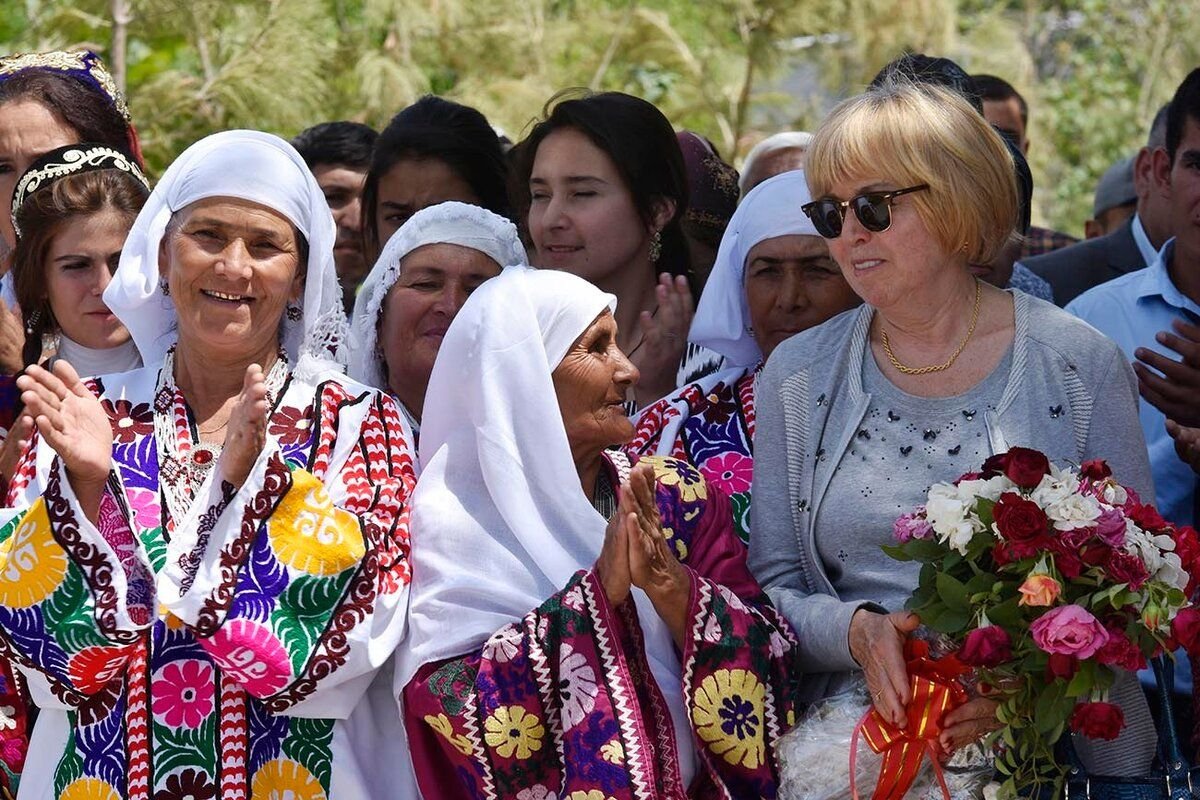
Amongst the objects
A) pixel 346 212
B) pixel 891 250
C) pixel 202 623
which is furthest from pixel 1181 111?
pixel 202 623

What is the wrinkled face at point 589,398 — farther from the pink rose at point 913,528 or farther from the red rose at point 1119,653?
the red rose at point 1119,653

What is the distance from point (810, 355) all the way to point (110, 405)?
67.0 inches

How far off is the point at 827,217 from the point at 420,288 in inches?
52.0

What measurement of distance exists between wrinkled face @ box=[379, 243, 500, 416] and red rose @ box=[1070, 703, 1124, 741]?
201 cm

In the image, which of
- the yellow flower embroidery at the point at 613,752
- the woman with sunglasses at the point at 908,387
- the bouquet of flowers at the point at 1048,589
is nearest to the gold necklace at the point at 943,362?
the woman with sunglasses at the point at 908,387

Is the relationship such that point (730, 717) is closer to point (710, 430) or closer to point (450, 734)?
point (450, 734)

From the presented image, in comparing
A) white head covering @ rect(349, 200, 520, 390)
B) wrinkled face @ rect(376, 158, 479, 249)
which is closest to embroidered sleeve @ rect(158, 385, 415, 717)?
white head covering @ rect(349, 200, 520, 390)

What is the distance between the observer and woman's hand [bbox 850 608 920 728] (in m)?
3.27

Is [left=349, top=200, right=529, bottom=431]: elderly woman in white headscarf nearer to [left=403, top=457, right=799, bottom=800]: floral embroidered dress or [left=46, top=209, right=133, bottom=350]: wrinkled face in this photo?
[left=46, top=209, right=133, bottom=350]: wrinkled face

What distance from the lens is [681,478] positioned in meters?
3.76

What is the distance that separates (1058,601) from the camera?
10.1ft

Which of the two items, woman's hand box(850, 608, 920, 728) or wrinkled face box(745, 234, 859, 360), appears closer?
woman's hand box(850, 608, 920, 728)

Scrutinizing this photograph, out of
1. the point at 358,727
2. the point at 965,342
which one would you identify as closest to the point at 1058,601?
the point at 965,342

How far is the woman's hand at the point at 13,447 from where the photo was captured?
3879 millimetres
